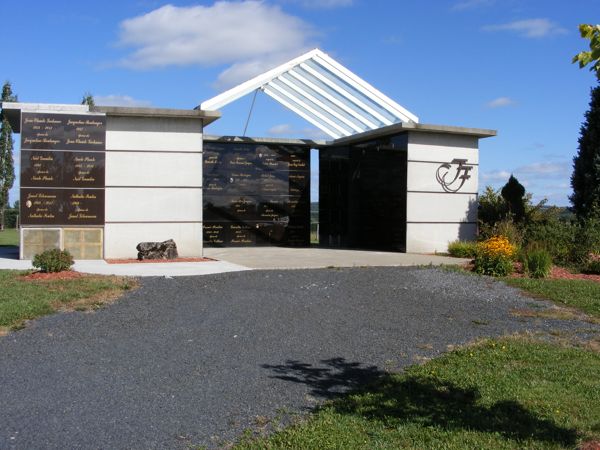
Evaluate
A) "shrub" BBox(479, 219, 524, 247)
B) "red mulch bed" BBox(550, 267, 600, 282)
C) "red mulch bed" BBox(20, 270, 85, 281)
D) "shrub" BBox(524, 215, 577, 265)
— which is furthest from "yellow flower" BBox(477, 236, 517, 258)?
"red mulch bed" BBox(20, 270, 85, 281)

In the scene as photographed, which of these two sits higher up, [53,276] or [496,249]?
[496,249]

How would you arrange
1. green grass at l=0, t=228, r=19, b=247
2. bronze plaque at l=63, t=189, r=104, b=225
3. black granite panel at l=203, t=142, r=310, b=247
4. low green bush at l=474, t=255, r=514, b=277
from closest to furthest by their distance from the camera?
low green bush at l=474, t=255, r=514, b=277, bronze plaque at l=63, t=189, r=104, b=225, black granite panel at l=203, t=142, r=310, b=247, green grass at l=0, t=228, r=19, b=247

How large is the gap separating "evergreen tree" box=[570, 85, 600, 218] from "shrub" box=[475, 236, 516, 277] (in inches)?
305

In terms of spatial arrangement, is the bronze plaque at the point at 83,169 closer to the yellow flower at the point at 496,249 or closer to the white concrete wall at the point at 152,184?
the white concrete wall at the point at 152,184

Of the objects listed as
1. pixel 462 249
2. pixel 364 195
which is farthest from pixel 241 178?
pixel 462 249

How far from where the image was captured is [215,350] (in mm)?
6938

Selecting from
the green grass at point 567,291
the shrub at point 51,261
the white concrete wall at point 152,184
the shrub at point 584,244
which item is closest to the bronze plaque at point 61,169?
the white concrete wall at point 152,184

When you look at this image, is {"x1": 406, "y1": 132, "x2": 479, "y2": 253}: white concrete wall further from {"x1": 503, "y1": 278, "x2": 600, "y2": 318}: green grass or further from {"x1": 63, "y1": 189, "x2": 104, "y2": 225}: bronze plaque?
{"x1": 63, "y1": 189, "x2": 104, "y2": 225}: bronze plaque

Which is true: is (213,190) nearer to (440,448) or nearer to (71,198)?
(71,198)

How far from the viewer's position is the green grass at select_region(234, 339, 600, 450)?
443 cm

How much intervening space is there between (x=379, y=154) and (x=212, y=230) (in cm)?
646

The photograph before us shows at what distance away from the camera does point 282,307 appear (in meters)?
9.12

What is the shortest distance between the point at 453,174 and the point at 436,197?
3.31 ft

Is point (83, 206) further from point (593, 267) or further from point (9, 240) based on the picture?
point (9, 240)
